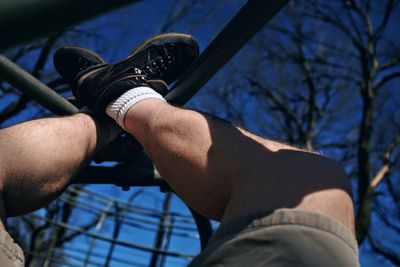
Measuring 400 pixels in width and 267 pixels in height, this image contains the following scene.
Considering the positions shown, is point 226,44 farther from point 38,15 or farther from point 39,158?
point 38,15

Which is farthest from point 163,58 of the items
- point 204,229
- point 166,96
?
point 204,229

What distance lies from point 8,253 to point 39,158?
20 cm

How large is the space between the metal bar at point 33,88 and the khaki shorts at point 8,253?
0.46m

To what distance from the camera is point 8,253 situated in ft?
2.16

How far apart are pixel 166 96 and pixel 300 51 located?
175 inches

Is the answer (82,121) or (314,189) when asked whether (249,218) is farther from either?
(82,121)

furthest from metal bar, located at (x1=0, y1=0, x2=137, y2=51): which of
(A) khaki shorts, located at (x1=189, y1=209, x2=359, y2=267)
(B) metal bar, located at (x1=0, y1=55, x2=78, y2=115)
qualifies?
(B) metal bar, located at (x1=0, y1=55, x2=78, y2=115)

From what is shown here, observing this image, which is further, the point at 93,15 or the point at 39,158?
the point at 39,158

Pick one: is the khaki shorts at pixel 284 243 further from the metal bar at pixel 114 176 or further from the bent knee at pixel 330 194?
the metal bar at pixel 114 176

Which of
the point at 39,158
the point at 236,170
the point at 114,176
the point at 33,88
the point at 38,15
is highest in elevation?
the point at 38,15

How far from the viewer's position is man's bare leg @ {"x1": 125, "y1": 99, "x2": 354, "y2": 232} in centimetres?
64

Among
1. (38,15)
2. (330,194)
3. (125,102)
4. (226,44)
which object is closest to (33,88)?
(125,102)

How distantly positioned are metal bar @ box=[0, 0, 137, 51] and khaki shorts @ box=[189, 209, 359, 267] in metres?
0.36

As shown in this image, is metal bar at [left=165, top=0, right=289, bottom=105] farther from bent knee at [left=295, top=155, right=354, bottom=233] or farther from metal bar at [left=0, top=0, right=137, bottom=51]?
metal bar at [left=0, top=0, right=137, bottom=51]
